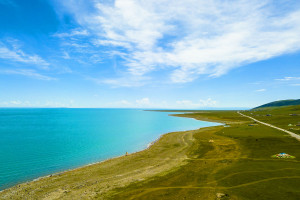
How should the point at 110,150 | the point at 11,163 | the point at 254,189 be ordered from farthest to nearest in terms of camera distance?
the point at 110,150
the point at 11,163
the point at 254,189

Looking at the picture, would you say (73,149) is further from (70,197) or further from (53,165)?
(70,197)

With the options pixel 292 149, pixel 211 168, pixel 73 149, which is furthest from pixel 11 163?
pixel 292 149

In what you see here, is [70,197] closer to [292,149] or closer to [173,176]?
[173,176]

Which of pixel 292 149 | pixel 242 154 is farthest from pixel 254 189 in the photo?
pixel 292 149

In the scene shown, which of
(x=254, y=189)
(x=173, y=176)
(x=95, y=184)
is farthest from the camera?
(x=173, y=176)

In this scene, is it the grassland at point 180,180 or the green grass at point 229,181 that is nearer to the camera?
the green grass at point 229,181

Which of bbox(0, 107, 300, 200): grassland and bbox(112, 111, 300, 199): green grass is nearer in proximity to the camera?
bbox(112, 111, 300, 199): green grass

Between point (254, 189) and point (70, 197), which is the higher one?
point (254, 189)

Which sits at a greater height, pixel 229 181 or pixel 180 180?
pixel 229 181

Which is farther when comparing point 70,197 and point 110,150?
point 110,150

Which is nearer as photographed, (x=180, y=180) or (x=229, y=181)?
(x=229, y=181)
